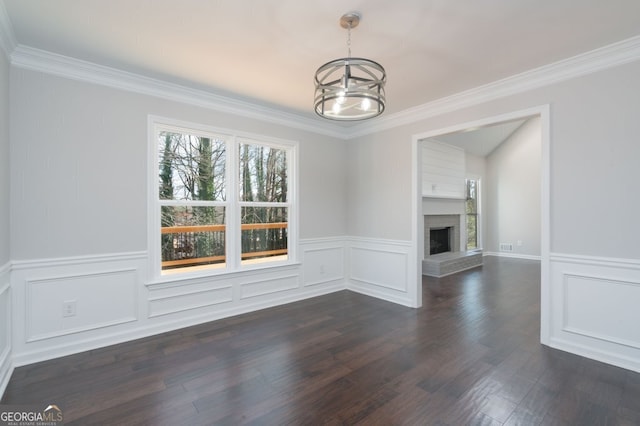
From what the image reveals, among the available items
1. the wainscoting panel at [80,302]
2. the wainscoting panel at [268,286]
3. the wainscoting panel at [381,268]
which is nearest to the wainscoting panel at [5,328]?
the wainscoting panel at [80,302]

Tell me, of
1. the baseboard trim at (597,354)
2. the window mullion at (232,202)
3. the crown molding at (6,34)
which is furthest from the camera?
the window mullion at (232,202)

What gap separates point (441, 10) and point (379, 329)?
2.97m

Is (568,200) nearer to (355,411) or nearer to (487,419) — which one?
(487,419)

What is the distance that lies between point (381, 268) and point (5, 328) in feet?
13.1

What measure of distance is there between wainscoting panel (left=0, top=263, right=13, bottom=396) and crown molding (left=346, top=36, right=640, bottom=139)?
434 centimetres

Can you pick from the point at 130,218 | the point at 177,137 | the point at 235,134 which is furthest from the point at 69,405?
the point at 235,134

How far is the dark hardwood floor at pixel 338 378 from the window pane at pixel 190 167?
1.56 meters

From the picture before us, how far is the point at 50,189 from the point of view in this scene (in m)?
2.65

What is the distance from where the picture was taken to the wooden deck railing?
3410 millimetres

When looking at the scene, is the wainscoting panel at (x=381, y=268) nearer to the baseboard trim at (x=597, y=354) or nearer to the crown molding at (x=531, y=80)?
the baseboard trim at (x=597, y=354)

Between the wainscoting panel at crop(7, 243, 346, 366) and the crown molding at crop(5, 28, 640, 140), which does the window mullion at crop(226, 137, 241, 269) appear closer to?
the wainscoting panel at crop(7, 243, 346, 366)

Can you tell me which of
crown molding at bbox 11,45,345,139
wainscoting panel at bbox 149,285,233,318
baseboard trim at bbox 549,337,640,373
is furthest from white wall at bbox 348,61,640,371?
wainscoting panel at bbox 149,285,233,318

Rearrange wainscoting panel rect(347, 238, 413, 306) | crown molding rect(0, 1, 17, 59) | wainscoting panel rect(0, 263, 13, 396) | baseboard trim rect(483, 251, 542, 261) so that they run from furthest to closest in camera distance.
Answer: baseboard trim rect(483, 251, 542, 261), wainscoting panel rect(347, 238, 413, 306), wainscoting panel rect(0, 263, 13, 396), crown molding rect(0, 1, 17, 59)

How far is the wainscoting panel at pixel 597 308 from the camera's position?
97.4 inches
